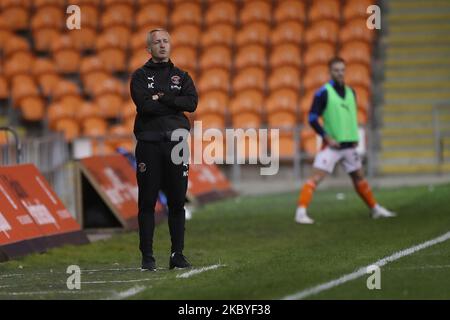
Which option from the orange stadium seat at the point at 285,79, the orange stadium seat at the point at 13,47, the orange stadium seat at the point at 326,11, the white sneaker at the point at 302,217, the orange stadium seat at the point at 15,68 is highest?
the orange stadium seat at the point at 326,11

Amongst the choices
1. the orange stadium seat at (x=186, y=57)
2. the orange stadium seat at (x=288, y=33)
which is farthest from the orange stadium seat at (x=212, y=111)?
the orange stadium seat at (x=288, y=33)

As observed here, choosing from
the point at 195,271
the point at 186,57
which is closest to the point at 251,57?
the point at 186,57

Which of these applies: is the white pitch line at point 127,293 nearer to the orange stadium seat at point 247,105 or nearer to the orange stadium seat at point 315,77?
the orange stadium seat at point 247,105

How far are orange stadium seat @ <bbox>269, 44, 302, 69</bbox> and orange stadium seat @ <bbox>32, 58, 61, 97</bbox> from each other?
5.11 metres

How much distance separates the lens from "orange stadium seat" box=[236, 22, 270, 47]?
97.8 ft

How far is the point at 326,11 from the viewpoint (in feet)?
97.9

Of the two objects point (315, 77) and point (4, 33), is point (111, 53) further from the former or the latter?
point (315, 77)

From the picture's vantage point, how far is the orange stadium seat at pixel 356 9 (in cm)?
2948

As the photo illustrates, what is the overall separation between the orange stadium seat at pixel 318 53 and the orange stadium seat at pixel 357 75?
66cm

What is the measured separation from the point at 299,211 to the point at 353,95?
5.72 ft

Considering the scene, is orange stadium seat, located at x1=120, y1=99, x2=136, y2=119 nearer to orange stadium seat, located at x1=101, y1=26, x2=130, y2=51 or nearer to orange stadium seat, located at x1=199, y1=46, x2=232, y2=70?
orange stadium seat, located at x1=199, y1=46, x2=232, y2=70

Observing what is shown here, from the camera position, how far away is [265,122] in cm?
2811
